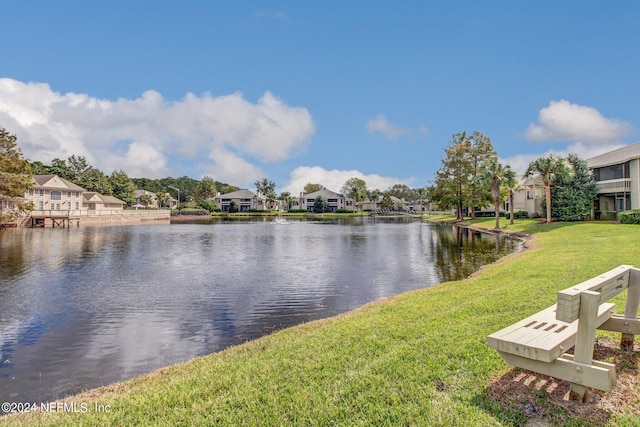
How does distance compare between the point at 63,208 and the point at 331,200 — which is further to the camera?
the point at 331,200

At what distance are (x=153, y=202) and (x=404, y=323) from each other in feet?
427

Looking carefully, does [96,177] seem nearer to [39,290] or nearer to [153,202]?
[153,202]

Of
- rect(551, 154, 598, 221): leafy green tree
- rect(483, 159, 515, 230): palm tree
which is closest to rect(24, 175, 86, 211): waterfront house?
rect(483, 159, 515, 230): palm tree

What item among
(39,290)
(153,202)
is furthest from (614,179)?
(153,202)

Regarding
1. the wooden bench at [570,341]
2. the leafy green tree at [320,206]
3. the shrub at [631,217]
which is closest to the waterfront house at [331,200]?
the leafy green tree at [320,206]

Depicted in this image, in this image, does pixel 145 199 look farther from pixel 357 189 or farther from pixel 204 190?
pixel 357 189

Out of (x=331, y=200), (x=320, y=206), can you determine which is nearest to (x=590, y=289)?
(x=320, y=206)

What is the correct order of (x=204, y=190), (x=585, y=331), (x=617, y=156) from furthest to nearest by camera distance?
(x=204, y=190)
(x=617, y=156)
(x=585, y=331)

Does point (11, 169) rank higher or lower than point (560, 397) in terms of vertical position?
higher

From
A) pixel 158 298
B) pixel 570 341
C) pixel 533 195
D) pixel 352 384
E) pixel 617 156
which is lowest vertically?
pixel 158 298

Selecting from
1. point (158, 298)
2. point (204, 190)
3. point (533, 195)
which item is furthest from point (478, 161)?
point (204, 190)

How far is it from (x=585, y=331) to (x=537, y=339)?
18.7 inches

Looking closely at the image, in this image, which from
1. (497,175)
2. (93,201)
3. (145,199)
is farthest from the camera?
(145,199)

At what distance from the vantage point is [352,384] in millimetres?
4641
